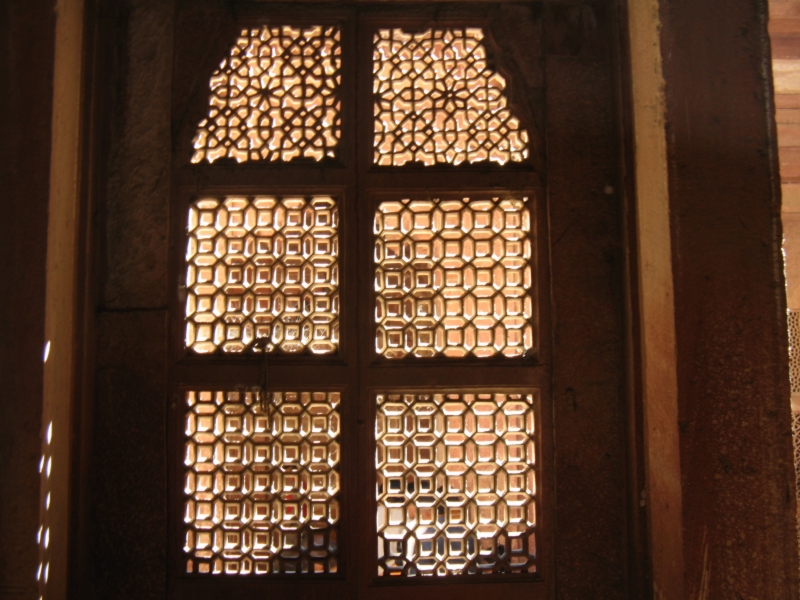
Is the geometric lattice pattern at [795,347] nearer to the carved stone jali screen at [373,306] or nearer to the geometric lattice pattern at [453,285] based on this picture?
the carved stone jali screen at [373,306]

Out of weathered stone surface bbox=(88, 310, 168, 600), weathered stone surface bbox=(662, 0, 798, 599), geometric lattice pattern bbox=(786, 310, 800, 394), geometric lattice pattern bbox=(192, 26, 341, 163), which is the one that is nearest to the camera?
weathered stone surface bbox=(662, 0, 798, 599)

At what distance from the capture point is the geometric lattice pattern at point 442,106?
193 cm

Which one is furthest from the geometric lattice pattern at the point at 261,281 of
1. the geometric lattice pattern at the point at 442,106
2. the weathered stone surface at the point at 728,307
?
the weathered stone surface at the point at 728,307

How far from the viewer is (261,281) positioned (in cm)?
188

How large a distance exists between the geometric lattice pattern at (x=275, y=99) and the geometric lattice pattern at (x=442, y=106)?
0.59ft

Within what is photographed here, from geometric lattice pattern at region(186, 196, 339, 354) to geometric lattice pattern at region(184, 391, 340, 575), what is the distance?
20 centimetres

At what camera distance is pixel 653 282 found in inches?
65.2

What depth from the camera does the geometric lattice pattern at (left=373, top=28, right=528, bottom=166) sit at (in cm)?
193

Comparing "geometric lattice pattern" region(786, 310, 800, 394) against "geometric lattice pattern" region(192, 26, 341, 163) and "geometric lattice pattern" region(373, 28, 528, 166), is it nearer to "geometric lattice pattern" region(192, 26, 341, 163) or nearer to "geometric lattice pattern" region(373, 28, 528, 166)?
"geometric lattice pattern" region(373, 28, 528, 166)

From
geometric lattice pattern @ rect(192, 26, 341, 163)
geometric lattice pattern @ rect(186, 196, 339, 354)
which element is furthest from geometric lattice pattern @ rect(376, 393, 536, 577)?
geometric lattice pattern @ rect(192, 26, 341, 163)

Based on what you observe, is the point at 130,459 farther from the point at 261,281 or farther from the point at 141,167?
the point at 141,167

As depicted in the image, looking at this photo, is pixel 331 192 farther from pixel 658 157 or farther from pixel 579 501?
pixel 579 501

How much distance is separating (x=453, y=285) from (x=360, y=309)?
1.10ft

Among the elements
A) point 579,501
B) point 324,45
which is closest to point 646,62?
point 324,45
